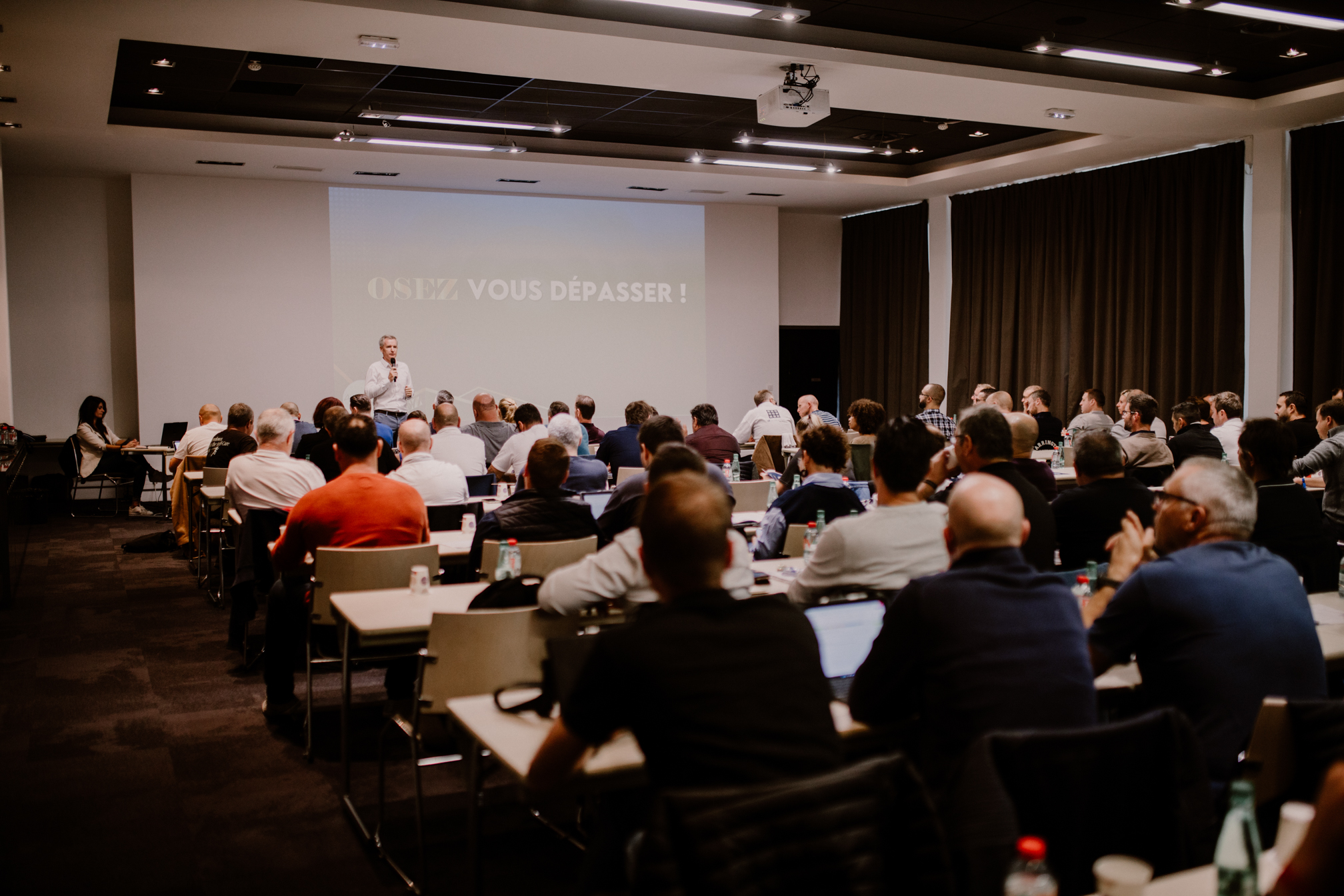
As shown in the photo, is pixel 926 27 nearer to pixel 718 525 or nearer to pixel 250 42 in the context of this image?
pixel 250 42

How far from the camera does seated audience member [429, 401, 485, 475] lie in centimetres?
722

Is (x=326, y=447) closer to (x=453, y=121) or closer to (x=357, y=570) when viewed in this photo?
(x=357, y=570)

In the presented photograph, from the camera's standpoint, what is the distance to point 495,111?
9.34 metres

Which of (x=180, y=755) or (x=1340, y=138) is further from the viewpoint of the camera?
(x=1340, y=138)

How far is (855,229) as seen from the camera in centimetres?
1477

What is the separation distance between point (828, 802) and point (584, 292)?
11737mm

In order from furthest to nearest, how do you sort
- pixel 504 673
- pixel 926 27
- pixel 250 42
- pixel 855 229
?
pixel 855 229 < pixel 926 27 < pixel 250 42 < pixel 504 673

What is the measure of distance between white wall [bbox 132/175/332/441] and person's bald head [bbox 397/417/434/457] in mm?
6491

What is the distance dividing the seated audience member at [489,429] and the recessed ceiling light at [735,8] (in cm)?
348

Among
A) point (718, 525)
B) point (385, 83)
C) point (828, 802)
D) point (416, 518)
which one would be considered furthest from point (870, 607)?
point (385, 83)

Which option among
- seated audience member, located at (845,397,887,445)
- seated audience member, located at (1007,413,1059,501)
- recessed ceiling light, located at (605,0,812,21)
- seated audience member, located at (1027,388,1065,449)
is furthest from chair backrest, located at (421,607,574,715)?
seated audience member, located at (1027,388,1065,449)

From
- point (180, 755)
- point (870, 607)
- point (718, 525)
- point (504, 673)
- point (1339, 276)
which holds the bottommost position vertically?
point (180, 755)

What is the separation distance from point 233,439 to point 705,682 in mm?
6364

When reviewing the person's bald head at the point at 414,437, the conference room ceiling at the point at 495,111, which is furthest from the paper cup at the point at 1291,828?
the conference room ceiling at the point at 495,111
